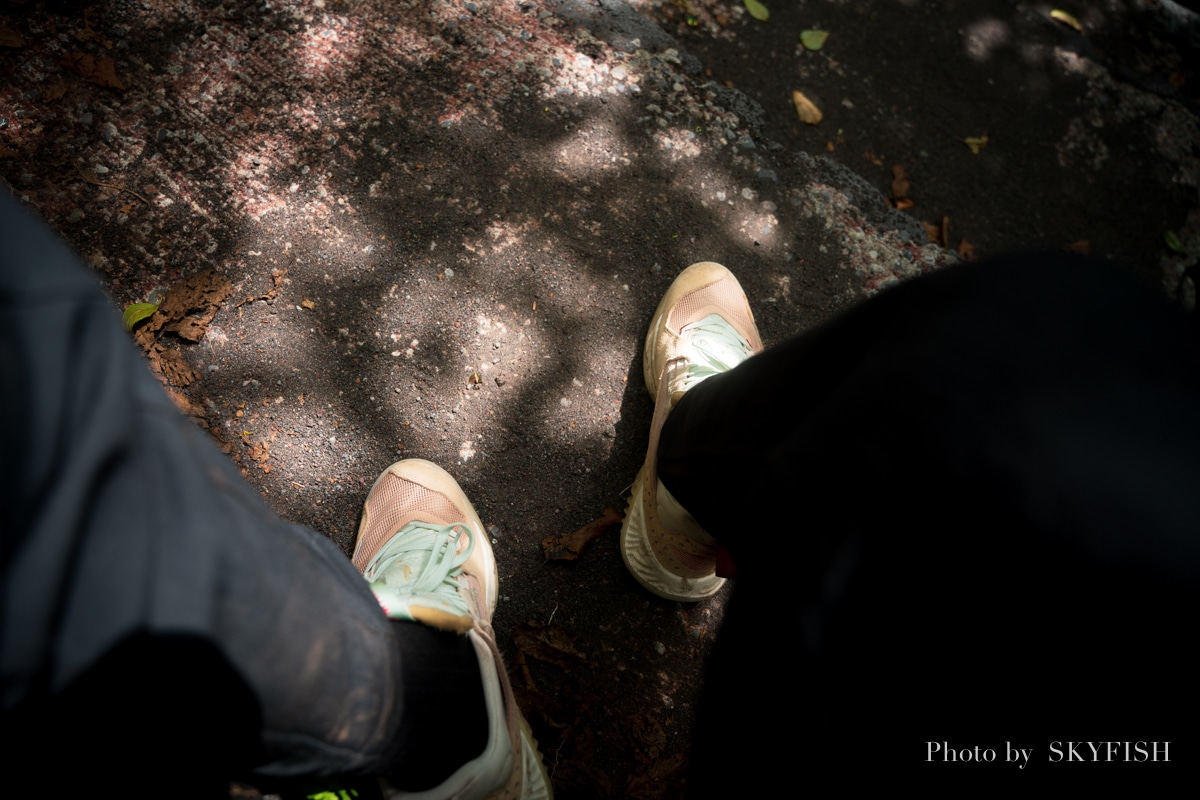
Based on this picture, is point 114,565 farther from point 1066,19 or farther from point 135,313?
point 1066,19

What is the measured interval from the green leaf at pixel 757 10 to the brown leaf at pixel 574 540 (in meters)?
2.07

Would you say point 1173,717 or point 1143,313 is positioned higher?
point 1143,313

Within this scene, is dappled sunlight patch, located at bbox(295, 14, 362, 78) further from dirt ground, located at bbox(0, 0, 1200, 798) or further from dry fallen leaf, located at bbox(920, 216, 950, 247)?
dry fallen leaf, located at bbox(920, 216, 950, 247)

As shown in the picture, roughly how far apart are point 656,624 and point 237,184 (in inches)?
70.3

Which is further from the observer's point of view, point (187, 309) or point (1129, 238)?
point (1129, 238)

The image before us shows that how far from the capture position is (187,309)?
5.68ft

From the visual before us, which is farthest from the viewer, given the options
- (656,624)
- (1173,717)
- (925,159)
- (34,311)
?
(925,159)

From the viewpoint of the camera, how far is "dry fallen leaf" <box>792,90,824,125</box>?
2.37m

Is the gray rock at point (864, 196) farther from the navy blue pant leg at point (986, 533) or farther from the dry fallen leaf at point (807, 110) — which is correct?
the navy blue pant leg at point (986, 533)

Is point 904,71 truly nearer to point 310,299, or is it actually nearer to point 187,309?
point 310,299

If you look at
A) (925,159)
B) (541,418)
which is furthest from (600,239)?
(925,159)

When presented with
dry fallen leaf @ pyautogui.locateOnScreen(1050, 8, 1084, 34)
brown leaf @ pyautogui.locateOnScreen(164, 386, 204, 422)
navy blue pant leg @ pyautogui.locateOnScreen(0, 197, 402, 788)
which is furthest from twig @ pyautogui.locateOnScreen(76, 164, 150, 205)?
dry fallen leaf @ pyautogui.locateOnScreen(1050, 8, 1084, 34)

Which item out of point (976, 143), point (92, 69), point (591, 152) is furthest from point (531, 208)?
point (976, 143)

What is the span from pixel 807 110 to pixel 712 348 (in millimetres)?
1215
